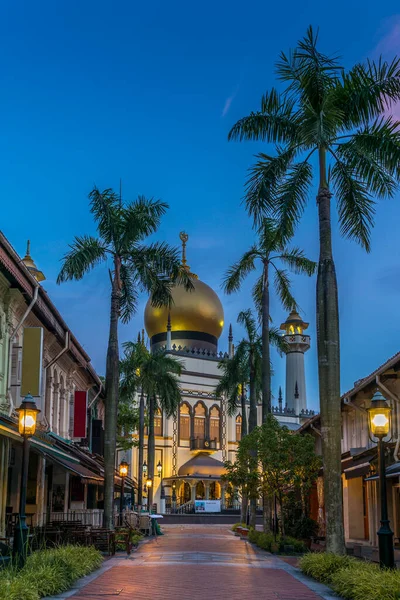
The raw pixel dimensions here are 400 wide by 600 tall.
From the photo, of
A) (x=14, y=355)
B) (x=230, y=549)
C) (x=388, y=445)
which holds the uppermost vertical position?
(x=14, y=355)

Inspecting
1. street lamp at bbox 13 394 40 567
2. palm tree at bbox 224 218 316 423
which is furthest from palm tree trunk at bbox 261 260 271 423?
street lamp at bbox 13 394 40 567

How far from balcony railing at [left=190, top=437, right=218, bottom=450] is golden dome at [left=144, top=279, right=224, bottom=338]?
444 inches

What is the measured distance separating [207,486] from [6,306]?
1946 inches

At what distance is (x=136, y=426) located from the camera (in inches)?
2277

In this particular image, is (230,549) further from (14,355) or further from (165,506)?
(165,506)

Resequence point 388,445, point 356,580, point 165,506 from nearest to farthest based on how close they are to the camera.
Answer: point 356,580, point 388,445, point 165,506

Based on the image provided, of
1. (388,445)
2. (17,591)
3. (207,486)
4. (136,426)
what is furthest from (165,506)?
(17,591)

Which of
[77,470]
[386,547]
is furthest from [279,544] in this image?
[386,547]

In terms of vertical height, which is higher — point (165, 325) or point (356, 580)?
point (165, 325)

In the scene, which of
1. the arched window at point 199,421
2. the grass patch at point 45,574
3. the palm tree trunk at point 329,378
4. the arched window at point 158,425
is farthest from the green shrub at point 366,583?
the arched window at point 199,421

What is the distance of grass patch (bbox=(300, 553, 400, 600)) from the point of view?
443 inches

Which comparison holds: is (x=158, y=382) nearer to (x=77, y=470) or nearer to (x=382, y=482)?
(x=77, y=470)

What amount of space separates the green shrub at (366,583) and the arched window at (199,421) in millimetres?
57390

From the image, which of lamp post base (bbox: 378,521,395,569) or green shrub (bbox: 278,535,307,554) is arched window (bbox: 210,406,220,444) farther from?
lamp post base (bbox: 378,521,395,569)
